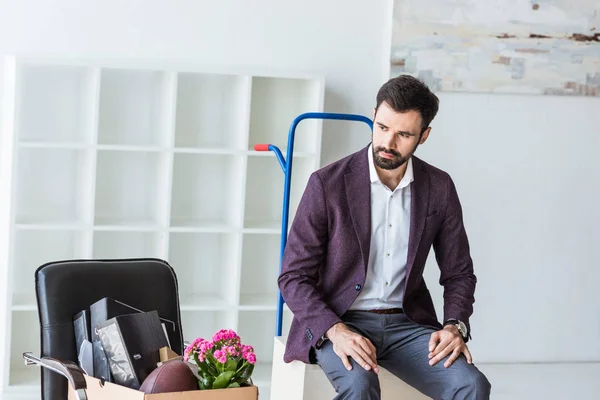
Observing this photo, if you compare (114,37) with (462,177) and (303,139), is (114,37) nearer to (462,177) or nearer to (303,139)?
(303,139)

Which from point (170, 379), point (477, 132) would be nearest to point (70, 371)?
point (170, 379)

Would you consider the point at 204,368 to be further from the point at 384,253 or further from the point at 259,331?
the point at 259,331

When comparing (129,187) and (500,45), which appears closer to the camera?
(129,187)

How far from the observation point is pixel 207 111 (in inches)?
158

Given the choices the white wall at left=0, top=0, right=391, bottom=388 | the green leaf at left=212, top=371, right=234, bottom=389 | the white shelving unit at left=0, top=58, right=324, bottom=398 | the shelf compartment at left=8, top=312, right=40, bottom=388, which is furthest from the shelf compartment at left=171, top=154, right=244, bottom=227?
the green leaf at left=212, top=371, right=234, bottom=389

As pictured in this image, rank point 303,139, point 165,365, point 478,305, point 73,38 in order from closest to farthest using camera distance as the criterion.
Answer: point 165,365, point 73,38, point 303,139, point 478,305

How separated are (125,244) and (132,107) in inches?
23.6

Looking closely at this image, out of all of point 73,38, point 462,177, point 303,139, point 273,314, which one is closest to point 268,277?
point 273,314

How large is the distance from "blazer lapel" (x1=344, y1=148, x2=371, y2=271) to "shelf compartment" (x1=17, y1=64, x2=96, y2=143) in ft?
4.78

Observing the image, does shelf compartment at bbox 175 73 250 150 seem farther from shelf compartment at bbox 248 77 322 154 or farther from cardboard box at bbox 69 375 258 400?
cardboard box at bbox 69 375 258 400

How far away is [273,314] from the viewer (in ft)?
13.7

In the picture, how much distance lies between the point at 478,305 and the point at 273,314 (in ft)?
3.39

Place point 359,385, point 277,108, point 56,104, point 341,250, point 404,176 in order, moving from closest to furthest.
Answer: point 359,385, point 341,250, point 404,176, point 56,104, point 277,108

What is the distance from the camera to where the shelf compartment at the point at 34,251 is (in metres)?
3.87
